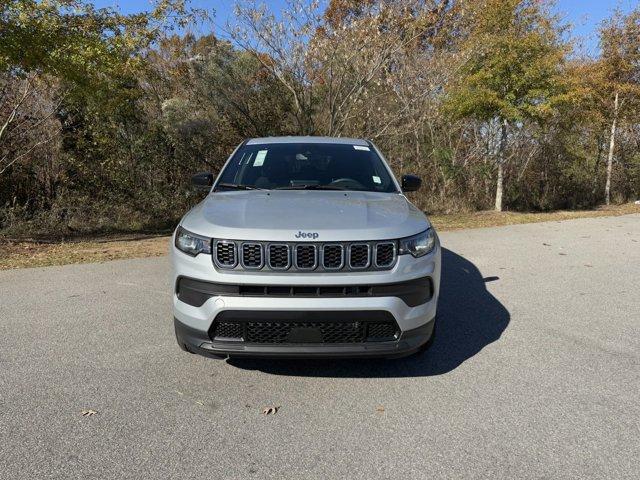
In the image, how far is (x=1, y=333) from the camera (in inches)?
185

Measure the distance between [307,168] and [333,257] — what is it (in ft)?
5.90

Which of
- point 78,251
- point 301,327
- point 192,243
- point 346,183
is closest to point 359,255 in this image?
point 301,327

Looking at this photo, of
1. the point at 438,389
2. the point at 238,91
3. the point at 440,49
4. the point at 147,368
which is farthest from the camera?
the point at 440,49

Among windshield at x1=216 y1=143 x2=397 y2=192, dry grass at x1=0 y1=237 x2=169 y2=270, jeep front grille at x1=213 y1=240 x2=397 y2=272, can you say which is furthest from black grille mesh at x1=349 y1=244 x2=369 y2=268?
dry grass at x1=0 y1=237 x2=169 y2=270

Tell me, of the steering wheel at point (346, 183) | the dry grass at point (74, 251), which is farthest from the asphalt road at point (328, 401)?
the dry grass at point (74, 251)

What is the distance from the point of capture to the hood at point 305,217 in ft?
10.8

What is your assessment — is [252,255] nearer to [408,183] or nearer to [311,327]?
[311,327]

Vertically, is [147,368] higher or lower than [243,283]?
lower

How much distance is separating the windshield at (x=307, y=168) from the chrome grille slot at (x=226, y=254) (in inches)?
52.6

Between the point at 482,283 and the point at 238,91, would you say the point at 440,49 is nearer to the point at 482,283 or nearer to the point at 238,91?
the point at 238,91

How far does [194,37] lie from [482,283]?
41.7ft

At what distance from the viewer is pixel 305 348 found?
10.6 feet

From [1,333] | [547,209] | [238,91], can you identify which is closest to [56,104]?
[238,91]

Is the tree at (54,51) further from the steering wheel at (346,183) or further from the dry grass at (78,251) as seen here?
the steering wheel at (346,183)
